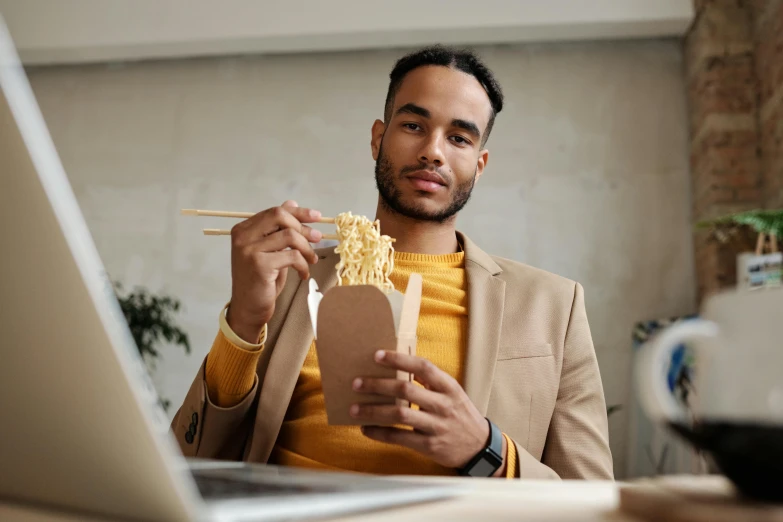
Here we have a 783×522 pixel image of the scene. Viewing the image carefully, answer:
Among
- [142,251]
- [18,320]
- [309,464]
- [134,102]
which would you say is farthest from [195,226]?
[18,320]

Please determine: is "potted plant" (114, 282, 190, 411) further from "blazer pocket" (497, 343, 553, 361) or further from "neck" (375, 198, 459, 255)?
"blazer pocket" (497, 343, 553, 361)

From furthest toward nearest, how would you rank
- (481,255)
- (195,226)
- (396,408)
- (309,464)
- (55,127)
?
1. (55,127)
2. (195,226)
3. (481,255)
4. (309,464)
5. (396,408)

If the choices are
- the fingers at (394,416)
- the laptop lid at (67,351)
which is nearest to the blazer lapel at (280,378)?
the fingers at (394,416)

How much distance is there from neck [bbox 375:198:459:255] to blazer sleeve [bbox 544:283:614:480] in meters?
0.39

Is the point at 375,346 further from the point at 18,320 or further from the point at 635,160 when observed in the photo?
the point at 635,160

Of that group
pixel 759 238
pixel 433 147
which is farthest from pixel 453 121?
pixel 759 238

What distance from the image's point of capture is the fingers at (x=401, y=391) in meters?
1.06

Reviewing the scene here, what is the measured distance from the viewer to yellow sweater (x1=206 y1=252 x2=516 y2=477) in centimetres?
131

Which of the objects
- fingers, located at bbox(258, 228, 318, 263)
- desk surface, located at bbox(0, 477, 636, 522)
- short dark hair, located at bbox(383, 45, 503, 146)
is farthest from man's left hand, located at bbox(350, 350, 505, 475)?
short dark hair, located at bbox(383, 45, 503, 146)

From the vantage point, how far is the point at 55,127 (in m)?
4.71

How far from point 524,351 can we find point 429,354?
0.70 feet

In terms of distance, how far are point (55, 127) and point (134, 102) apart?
22.8 inches

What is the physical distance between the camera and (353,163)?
14.3 ft

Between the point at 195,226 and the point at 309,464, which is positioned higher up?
the point at 195,226
